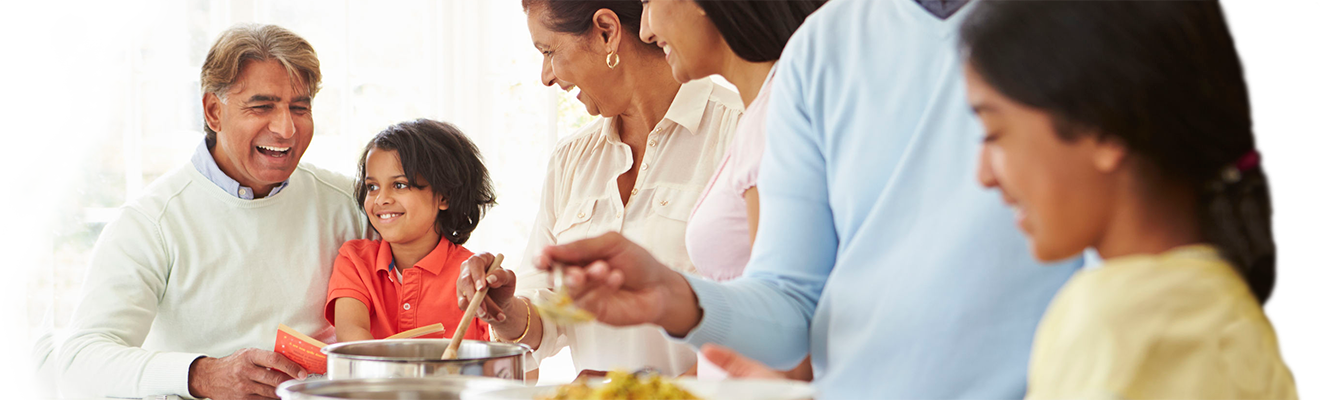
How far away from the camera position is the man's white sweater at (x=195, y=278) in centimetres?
172

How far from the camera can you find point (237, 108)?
6.13 feet

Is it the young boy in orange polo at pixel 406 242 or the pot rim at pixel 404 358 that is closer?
the pot rim at pixel 404 358

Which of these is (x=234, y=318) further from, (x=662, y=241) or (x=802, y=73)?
(x=802, y=73)

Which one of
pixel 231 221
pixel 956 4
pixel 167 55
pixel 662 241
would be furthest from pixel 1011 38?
pixel 167 55

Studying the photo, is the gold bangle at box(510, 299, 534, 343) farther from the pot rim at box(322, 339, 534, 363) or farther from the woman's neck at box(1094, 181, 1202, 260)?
the woman's neck at box(1094, 181, 1202, 260)

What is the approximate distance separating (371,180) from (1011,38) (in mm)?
1634

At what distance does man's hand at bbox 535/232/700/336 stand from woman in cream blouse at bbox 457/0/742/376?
83 cm

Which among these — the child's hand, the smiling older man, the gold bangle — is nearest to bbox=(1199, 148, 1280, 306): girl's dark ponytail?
the child's hand

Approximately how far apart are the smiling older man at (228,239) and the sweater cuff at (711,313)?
1.26 meters

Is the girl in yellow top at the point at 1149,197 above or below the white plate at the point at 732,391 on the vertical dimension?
above

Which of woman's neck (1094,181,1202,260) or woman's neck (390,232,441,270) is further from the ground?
woman's neck (1094,181,1202,260)

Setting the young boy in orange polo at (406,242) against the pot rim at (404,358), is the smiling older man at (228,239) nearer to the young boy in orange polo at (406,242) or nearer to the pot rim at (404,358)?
the young boy in orange polo at (406,242)

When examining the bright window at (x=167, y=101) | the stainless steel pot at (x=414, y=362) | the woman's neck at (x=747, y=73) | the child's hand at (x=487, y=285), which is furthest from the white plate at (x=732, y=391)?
the bright window at (x=167, y=101)

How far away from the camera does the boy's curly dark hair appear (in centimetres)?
199
